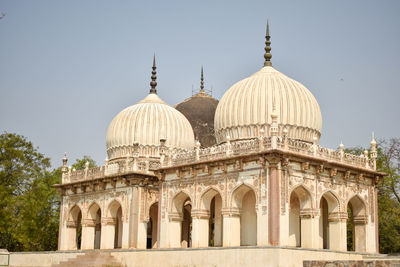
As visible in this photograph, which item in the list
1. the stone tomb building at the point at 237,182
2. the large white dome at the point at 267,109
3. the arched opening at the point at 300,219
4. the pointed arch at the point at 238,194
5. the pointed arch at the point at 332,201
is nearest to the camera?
the stone tomb building at the point at 237,182

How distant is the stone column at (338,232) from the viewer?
28.0 m

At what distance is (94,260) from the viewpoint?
100ft

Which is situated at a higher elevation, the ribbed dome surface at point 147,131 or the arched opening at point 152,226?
the ribbed dome surface at point 147,131

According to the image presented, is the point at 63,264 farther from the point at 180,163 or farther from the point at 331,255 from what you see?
the point at 331,255

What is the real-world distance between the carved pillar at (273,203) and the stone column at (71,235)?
627 inches

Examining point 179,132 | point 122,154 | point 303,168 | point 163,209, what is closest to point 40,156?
point 122,154

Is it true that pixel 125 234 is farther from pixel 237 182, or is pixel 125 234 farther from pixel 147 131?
pixel 237 182

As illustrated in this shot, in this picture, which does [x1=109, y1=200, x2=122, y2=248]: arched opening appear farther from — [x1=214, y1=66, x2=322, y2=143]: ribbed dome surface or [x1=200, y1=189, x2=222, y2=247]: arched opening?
[x1=214, y1=66, x2=322, y2=143]: ribbed dome surface

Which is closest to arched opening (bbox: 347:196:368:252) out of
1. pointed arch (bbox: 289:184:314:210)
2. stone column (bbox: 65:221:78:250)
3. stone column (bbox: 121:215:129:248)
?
pointed arch (bbox: 289:184:314:210)

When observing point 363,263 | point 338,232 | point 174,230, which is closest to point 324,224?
point 338,232

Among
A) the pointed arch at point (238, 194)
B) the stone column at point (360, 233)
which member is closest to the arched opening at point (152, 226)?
the pointed arch at point (238, 194)

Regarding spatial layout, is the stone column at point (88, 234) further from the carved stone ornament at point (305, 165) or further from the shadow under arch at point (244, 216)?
the carved stone ornament at point (305, 165)

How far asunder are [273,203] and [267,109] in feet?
22.0

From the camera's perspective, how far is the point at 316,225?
2658 centimetres
